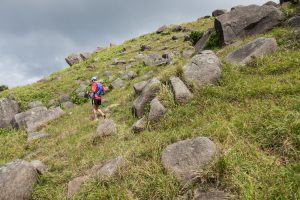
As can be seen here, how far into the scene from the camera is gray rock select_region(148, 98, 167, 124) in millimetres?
12359

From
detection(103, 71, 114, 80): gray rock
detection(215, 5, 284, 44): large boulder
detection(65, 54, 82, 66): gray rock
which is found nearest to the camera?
detection(215, 5, 284, 44): large boulder

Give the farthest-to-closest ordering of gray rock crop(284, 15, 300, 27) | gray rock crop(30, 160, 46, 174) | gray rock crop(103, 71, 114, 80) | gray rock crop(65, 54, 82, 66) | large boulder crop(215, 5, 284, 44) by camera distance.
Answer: gray rock crop(65, 54, 82, 66), gray rock crop(103, 71, 114, 80), large boulder crop(215, 5, 284, 44), gray rock crop(284, 15, 300, 27), gray rock crop(30, 160, 46, 174)

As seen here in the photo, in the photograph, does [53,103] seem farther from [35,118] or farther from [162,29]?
[162,29]

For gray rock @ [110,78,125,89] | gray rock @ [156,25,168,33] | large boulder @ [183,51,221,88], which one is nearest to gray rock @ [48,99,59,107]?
gray rock @ [110,78,125,89]

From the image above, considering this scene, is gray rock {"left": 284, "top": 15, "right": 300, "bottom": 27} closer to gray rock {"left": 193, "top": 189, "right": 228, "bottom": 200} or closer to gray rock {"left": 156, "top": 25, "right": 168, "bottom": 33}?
gray rock {"left": 193, "top": 189, "right": 228, "bottom": 200}

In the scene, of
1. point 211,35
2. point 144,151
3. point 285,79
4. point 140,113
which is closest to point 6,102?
point 140,113

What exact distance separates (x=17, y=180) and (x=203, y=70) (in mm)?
8639

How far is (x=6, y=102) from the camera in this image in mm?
24078

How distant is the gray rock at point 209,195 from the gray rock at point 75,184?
3485mm

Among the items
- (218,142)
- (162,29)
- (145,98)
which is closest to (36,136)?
(145,98)

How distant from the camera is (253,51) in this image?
51.3 feet

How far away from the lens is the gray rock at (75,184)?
8.89m

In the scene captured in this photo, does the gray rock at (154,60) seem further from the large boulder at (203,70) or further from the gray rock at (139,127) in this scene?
the gray rock at (139,127)

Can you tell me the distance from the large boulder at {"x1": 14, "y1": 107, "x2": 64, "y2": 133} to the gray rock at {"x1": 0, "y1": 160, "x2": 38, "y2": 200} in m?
8.35
